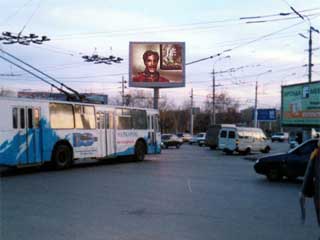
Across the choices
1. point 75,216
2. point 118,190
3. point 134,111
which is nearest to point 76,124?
point 134,111

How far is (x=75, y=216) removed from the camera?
354 inches

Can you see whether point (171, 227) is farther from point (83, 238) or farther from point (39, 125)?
point (39, 125)

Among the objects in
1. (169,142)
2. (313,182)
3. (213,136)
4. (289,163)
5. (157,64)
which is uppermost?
(157,64)

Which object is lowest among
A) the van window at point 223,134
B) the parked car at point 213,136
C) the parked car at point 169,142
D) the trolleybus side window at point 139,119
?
the parked car at point 169,142

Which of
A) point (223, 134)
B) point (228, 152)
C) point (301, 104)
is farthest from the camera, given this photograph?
point (223, 134)

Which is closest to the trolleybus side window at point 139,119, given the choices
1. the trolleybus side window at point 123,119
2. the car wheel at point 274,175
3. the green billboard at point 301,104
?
the trolleybus side window at point 123,119

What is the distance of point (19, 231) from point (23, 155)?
10.6 meters

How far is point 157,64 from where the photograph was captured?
174ft

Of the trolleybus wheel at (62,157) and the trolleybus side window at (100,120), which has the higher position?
the trolleybus side window at (100,120)

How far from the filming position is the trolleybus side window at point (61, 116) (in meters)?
19.8

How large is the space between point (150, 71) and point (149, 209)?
43.5 m

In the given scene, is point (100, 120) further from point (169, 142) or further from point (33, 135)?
point (169, 142)

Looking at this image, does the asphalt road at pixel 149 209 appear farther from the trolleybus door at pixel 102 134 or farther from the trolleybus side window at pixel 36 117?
the trolleybus door at pixel 102 134

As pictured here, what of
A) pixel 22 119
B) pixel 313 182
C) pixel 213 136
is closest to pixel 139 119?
pixel 22 119
